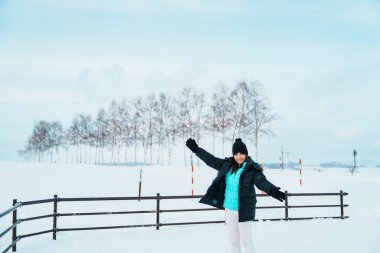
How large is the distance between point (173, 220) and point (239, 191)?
9.98m

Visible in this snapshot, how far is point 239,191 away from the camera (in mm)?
5398

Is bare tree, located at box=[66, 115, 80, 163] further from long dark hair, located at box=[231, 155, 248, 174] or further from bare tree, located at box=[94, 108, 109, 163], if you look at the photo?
long dark hair, located at box=[231, 155, 248, 174]

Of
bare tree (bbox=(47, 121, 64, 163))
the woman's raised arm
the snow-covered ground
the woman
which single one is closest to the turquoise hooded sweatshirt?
the woman

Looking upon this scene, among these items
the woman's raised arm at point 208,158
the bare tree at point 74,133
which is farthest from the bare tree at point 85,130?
the woman's raised arm at point 208,158

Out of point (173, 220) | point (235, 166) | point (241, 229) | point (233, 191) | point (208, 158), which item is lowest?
point (173, 220)

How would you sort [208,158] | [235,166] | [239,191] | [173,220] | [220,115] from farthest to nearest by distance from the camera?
1. [220,115]
2. [173,220]
3. [208,158]
4. [235,166]
5. [239,191]

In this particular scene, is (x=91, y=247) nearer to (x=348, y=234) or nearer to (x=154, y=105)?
(x=348, y=234)

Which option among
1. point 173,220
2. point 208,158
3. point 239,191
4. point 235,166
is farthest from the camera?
point 173,220

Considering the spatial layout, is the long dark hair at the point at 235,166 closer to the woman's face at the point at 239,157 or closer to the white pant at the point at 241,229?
the woman's face at the point at 239,157

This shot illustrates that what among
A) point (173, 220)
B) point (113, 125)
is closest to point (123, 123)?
point (113, 125)

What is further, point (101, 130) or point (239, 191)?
point (101, 130)

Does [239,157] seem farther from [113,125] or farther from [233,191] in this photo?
[113,125]

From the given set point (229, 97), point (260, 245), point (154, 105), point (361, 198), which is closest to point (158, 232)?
point (260, 245)

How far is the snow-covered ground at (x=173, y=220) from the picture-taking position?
9109 mm
